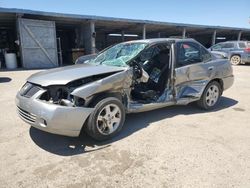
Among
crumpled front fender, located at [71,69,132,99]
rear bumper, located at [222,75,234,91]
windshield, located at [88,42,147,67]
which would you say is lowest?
rear bumper, located at [222,75,234,91]

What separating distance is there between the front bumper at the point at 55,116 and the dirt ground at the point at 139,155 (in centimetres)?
37

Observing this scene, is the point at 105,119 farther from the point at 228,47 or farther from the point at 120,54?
the point at 228,47

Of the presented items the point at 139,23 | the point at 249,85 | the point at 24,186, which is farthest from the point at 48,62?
the point at 24,186

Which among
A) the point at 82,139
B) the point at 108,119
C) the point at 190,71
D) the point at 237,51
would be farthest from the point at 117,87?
the point at 237,51

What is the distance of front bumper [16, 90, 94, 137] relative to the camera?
109 inches

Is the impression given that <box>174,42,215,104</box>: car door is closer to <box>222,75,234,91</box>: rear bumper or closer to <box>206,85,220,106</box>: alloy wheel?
<box>206,85,220,106</box>: alloy wheel

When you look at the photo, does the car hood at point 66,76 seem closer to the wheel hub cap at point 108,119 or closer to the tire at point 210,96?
the wheel hub cap at point 108,119

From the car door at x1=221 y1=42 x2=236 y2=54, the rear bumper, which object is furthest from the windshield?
the car door at x1=221 y1=42 x2=236 y2=54

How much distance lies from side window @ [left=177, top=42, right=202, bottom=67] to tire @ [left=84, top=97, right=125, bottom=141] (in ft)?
5.65

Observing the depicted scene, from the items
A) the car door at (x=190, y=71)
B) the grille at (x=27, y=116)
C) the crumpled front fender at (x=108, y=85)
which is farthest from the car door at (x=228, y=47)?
the grille at (x=27, y=116)

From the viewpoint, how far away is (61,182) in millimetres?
2334

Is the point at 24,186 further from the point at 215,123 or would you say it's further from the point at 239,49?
the point at 239,49

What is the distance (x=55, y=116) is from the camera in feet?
9.07

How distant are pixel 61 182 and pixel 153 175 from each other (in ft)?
3.43
